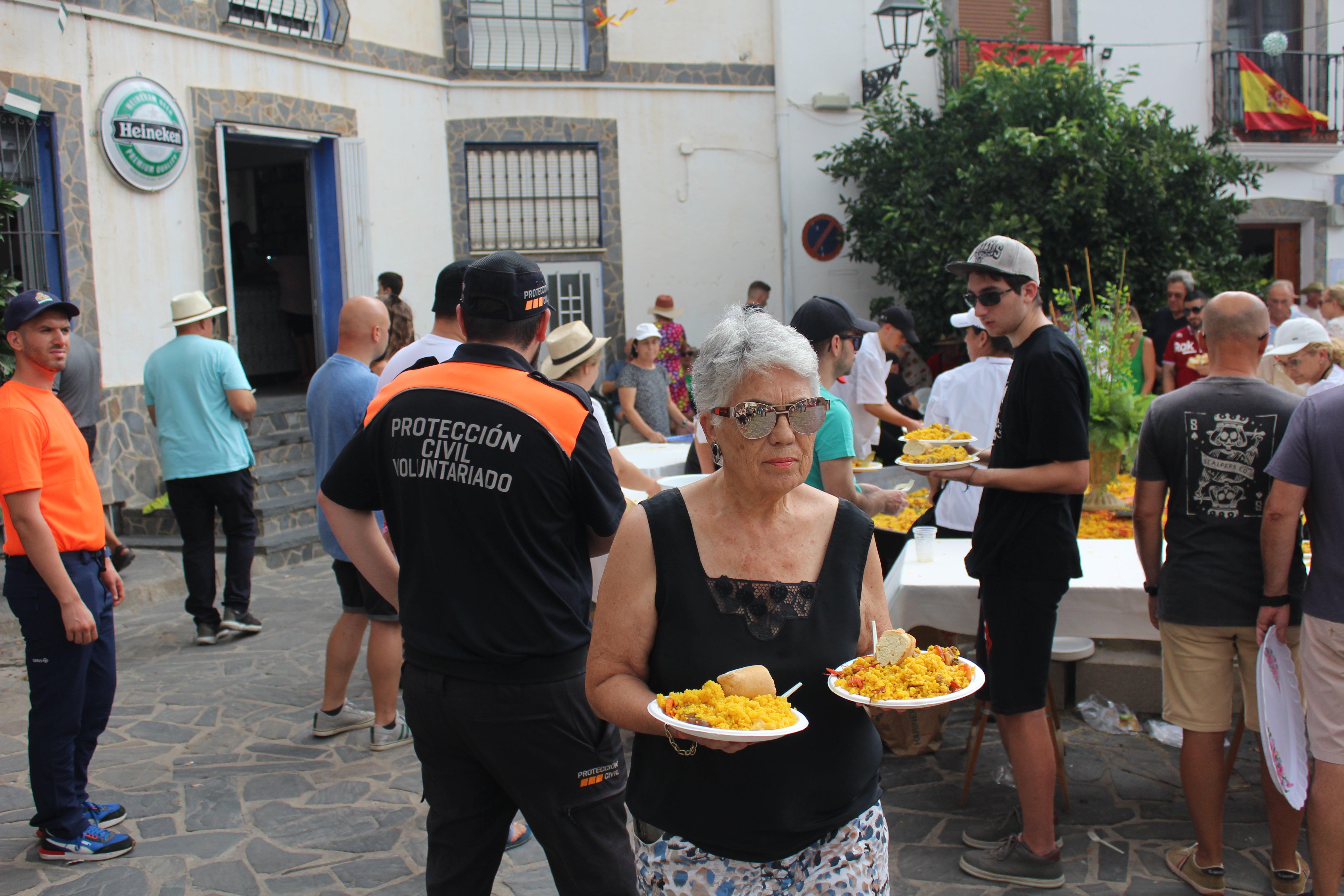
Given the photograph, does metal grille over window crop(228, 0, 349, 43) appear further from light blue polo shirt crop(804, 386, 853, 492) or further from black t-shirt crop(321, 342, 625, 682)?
black t-shirt crop(321, 342, 625, 682)

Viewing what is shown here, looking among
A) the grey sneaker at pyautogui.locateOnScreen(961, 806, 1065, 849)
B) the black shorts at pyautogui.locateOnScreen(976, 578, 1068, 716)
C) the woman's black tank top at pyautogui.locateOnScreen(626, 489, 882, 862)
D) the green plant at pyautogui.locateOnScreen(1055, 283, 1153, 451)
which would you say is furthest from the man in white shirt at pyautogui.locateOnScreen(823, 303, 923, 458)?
the woman's black tank top at pyautogui.locateOnScreen(626, 489, 882, 862)

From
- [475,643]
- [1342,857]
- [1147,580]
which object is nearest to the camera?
[475,643]

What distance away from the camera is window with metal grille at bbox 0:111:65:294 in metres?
8.41

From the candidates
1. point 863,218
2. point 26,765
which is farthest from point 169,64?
point 863,218

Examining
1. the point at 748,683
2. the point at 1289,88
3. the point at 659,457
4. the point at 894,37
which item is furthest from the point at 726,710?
the point at 1289,88

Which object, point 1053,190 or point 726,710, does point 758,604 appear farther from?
point 1053,190

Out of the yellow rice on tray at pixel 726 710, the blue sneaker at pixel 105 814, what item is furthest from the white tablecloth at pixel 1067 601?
the blue sneaker at pixel 105 814

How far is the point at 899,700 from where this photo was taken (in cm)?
200

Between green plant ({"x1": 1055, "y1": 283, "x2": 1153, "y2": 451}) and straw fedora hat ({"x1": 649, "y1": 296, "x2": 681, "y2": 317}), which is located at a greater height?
straw fedora hat ({"x1": 649, "y1": 296, "x2": 681, "y2": 317})

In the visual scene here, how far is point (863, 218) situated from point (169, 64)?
313 inches

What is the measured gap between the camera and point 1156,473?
3707 mm

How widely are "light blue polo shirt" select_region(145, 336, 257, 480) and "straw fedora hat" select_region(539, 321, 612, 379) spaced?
299 cm

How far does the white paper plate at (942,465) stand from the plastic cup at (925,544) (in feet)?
2.78

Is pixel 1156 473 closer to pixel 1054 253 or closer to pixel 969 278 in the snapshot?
pixel 969 278
